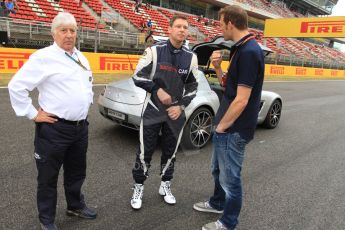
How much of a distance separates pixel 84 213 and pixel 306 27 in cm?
3248

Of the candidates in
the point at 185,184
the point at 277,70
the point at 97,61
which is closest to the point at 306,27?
the point at 277,70

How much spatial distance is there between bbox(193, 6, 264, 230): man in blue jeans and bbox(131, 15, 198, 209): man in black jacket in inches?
16.5

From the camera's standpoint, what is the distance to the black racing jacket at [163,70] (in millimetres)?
3062

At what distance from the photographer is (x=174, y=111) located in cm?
308

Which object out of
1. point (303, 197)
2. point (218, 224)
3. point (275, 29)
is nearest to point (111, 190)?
point (218, 224)

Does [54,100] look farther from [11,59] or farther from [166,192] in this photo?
[11,59]

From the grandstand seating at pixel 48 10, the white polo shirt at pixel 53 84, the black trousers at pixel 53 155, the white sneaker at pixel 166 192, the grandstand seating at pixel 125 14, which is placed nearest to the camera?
the white polo shirt at pixel 53 84

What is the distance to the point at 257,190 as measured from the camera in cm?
382

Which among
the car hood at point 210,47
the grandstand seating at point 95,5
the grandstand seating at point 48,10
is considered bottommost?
the car hood at point 210,47

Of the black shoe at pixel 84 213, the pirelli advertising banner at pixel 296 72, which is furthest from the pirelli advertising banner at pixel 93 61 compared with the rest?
the pirelli advertising banner at pixel 296 72

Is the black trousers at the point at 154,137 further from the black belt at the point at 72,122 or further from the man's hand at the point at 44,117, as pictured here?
the man's hand at the point at 44,117

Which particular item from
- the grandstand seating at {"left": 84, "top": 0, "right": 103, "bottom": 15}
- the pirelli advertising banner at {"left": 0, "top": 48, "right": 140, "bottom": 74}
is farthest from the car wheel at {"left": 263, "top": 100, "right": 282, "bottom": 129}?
the grandstand seating at {"left": 84, "top": 0, "right": 103, "bottom": 15}

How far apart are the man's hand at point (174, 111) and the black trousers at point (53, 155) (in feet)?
2.63

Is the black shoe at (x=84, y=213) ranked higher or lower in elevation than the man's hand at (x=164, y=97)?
lower
